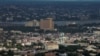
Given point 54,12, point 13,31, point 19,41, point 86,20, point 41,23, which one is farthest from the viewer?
point 54,12

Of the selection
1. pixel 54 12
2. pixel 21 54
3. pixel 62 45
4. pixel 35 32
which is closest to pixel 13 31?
pixel 35 32

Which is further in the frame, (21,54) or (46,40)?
(46,40)

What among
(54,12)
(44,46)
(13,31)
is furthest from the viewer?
(54,12)

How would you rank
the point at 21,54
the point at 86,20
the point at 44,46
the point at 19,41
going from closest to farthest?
the point at 21,54, the point at 44,46, the point at 19,41, the point at 86,20

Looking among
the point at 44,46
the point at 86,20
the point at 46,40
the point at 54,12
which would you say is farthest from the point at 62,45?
the point at 54,12

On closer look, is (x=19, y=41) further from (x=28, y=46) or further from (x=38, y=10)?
(x=38, y=10)

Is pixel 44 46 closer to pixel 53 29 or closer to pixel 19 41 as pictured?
pixel 19 41

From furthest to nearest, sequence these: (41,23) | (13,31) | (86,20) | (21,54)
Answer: (86,20), (41,23), (13,31), (21,54)

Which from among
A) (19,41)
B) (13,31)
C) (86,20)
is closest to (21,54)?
(19,41)

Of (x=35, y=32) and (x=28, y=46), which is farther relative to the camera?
(x=35, y=32)
